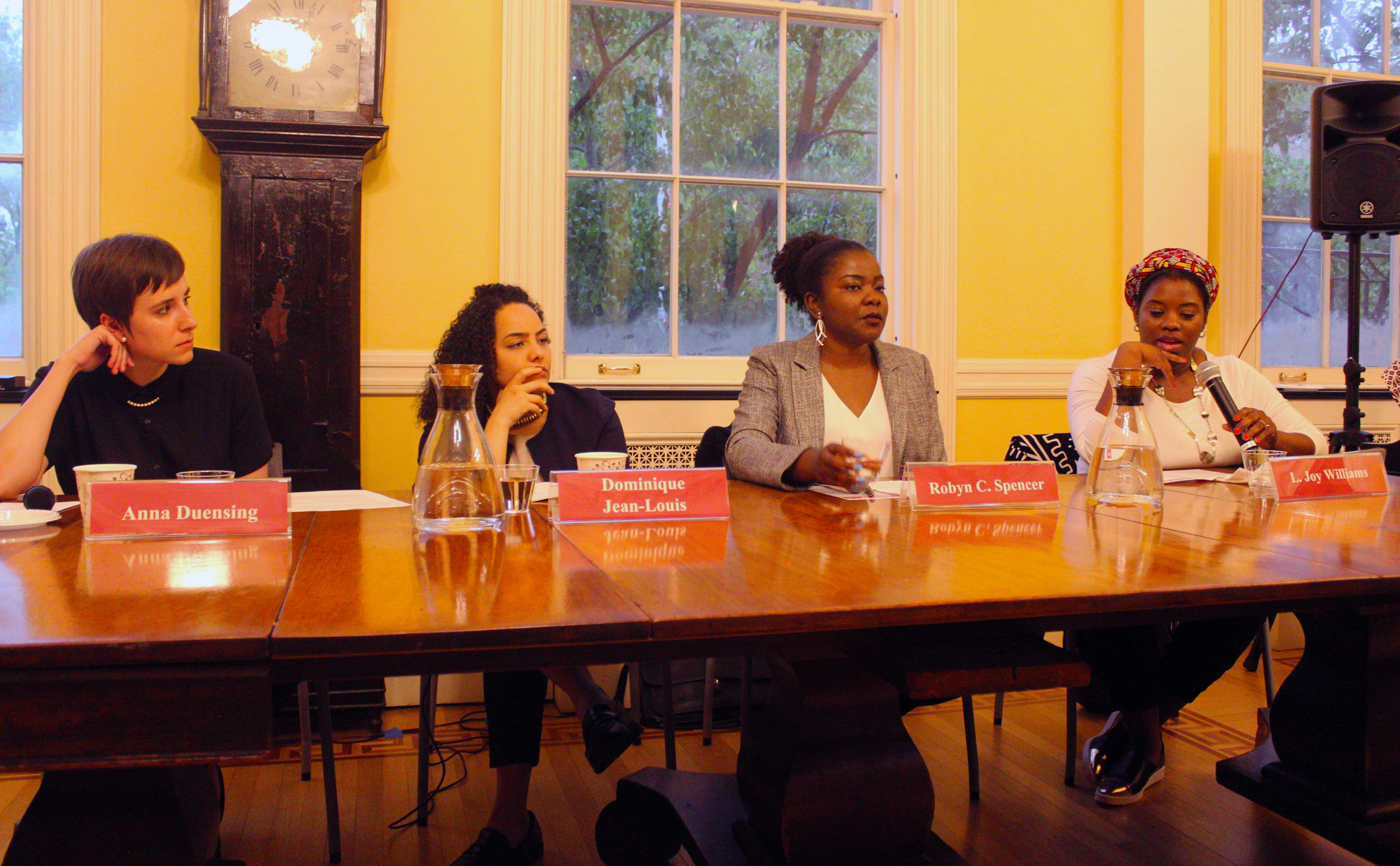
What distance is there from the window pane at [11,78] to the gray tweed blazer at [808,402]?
229 centimetres

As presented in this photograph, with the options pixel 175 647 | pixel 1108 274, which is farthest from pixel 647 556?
pixel 1108 274

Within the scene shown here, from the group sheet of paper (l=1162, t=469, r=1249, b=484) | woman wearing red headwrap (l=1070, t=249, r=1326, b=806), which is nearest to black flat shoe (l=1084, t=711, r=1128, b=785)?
woman wearing red headwrap (l=1070, t=249, r=1326, b=806)

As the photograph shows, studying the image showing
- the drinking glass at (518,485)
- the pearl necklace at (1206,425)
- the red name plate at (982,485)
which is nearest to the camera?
the drinking glass at (518,485)

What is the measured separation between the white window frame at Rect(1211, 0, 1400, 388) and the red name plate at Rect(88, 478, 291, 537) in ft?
11.5

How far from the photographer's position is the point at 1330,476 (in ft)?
5.74

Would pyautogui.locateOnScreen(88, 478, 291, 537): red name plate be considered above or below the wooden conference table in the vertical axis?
above

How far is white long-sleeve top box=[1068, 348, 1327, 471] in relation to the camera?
2338 mm

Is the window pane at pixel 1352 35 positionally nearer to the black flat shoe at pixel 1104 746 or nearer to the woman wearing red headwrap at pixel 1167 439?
the woman wearing red headwrap at pixel 1167 439

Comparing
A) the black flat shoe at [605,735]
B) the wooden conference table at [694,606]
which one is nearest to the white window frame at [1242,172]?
the wooden conference table at [694,606]

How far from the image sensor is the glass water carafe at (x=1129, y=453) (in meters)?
1.54

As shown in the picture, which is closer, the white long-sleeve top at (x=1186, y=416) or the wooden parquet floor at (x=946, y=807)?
the wooden parquet floor at (x=946, y=807)

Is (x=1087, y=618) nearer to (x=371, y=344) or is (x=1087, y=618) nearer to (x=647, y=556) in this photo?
(x=647, y=556)

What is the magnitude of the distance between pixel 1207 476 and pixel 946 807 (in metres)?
0.89

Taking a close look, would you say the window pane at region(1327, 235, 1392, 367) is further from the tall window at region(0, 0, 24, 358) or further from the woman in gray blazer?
the tall window at region(0, 0, 24, 358)
